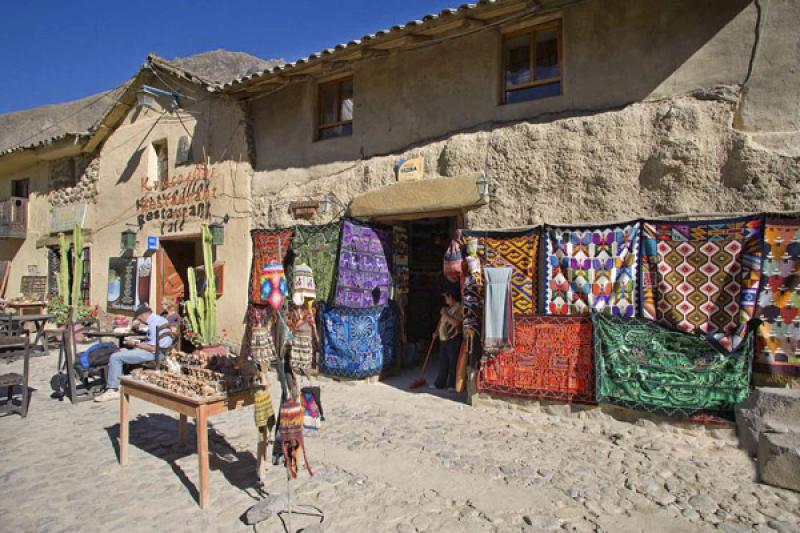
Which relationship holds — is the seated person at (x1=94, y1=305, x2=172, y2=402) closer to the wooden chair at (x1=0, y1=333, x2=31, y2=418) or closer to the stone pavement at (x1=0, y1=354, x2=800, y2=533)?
the stone pavement at (x1=0, y1=354, x2=800, y2=533)

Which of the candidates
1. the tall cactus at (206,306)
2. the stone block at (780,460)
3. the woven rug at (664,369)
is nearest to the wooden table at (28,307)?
the tall cactus at (206,306)

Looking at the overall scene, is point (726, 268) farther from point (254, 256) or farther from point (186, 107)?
point (186, 107)

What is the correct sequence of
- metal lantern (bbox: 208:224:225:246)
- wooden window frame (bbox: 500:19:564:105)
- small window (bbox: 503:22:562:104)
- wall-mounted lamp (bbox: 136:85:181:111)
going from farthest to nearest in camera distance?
wall-mounted lamp (bbox: 136:85:181:111) → metal lantern (bbox: 208:224:225:246) → small window (bbox: 503:22:562:104) → wooden window frame (bbox: 500:19:564:105)

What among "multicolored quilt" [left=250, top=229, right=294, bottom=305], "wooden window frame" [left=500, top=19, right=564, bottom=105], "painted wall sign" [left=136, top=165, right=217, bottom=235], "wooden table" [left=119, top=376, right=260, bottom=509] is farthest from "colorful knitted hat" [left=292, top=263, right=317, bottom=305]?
"painted wall sign" [left=136, top=165, right=217, bottom=235]

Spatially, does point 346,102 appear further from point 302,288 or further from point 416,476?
point 416,476

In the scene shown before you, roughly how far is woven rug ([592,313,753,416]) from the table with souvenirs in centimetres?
381

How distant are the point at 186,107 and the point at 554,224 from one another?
846 centimetres

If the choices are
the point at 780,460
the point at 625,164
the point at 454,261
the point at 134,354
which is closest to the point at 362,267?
the point at 454,261

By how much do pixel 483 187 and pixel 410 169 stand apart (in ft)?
4.32

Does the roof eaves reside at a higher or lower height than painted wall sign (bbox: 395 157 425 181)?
higher

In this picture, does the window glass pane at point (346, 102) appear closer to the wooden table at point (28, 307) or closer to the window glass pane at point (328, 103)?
the window glass pane at point (328, 103)

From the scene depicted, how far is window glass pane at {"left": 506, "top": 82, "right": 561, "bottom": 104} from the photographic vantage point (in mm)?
6504

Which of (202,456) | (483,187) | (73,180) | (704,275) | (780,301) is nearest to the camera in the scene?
(202,456)

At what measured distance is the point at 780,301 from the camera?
4887mm
